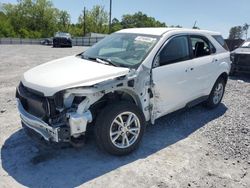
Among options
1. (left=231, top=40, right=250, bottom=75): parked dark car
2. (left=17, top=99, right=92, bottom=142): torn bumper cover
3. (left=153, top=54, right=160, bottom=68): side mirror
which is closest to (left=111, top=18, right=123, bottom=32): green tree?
(left=231, top=40, right=250, bottom=75): parked dark car

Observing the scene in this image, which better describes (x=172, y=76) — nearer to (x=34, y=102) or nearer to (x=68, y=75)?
(x=68, y=75)

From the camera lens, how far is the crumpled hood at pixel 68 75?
3236 millimetres

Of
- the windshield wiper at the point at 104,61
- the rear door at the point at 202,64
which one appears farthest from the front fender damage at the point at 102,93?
the rear door at the point at 202,64

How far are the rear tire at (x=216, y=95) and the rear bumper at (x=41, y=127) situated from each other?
367cm

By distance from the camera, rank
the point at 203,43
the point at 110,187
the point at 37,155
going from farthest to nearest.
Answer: the point at 203,43 → the point at 37,155 → the point at 110,187

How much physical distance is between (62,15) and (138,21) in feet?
124

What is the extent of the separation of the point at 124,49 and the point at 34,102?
1752mm

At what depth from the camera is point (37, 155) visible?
370 cm

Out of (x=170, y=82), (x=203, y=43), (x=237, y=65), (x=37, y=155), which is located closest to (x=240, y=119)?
(x=203, y=43)

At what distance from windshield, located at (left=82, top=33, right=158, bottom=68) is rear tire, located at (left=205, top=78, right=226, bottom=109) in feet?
7.21

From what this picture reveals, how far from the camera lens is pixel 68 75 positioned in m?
3.48

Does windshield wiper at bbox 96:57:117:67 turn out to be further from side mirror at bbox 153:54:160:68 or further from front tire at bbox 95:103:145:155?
front tire at bbox 95:103:145:155

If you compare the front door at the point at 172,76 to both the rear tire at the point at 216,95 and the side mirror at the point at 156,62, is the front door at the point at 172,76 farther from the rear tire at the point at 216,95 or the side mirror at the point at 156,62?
the rear tire at the point at 216,95

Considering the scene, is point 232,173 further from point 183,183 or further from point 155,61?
point 155,61
